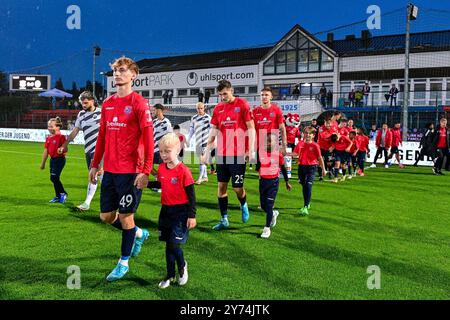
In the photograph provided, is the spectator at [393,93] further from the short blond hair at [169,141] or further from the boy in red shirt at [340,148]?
the short blond hair at [169,141]

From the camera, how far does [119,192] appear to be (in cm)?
467

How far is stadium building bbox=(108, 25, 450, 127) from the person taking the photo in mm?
34875

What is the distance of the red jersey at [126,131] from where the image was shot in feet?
15.1

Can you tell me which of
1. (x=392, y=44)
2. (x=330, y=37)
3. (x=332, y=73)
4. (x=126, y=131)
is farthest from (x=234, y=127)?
(x=330, y=37)

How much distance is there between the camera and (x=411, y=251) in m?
5.97

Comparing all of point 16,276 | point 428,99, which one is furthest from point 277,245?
point 428,99

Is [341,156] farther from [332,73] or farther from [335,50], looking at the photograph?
[335,50]

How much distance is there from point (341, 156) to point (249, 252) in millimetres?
9434

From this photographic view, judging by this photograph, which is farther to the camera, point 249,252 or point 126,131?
point 249,252

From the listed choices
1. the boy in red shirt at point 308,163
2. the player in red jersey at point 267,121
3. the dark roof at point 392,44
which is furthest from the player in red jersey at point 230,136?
the dark roof at point 392,44

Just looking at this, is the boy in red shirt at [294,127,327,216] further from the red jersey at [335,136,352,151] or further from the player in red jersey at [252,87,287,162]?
the red jersey at [335,136,352,151]

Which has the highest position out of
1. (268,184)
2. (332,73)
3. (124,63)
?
(332,73)

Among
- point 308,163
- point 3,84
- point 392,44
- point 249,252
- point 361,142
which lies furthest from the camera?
point 3,84

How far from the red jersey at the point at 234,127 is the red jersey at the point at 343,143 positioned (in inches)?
311
